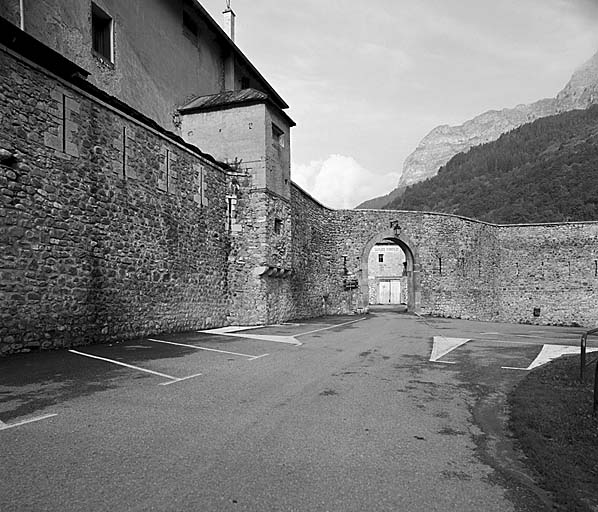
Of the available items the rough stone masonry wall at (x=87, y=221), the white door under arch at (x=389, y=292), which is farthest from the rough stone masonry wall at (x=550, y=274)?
the rough stone masonry wall at (x=87, y=221)

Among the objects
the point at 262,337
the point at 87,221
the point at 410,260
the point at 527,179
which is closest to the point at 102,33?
the point at 87,221

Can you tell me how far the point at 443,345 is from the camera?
12031mm

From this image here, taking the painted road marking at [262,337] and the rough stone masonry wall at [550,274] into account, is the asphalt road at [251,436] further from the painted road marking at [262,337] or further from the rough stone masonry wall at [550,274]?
the rough stone masonry wall at [550,274]

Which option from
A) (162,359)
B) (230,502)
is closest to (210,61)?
(162,359)

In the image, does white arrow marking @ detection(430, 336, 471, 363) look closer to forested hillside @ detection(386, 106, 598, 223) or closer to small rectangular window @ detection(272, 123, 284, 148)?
small rectangular window @ detection(272, 123, 284, 148)

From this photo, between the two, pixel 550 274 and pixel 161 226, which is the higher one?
pixel 161 226

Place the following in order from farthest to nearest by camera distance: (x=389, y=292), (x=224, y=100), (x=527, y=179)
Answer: (x=527, y=179) < (x=389, y=292) < (x=224, y=100)

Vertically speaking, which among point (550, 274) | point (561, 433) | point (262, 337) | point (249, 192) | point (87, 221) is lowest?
point (262, 337)

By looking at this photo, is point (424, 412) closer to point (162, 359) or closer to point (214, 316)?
point (162, 359)

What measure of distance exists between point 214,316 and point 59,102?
321 inches

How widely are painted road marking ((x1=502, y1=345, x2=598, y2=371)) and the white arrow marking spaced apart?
65.9 inches

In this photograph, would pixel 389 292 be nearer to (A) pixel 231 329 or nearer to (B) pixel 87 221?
(A) pixel 231 329

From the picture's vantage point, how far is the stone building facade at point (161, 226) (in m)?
8.28

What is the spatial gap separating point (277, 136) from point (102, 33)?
259 inches
